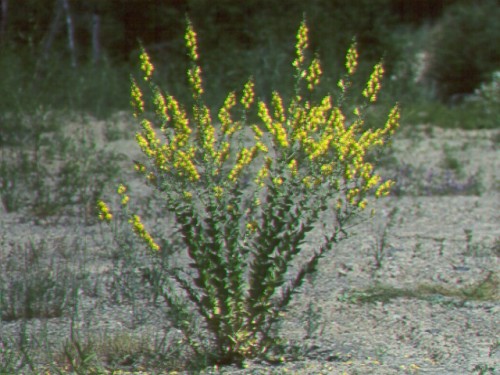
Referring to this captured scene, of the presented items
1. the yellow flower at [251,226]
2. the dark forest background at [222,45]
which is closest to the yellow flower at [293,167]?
the yellow flower at [251,226]

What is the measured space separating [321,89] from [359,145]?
735cm

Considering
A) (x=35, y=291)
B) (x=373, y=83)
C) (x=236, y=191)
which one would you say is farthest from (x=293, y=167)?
(x=35, y=291)

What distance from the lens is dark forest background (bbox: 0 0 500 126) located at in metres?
12.0

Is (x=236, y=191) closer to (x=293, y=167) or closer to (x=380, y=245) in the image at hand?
(x=293, y=167)

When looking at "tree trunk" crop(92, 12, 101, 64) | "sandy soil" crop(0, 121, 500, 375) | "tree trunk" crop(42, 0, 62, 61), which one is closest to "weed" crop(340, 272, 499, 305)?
"sandy soil" crop(0, 121, 500, 375)

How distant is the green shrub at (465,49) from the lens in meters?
16.2

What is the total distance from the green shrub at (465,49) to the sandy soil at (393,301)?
27.3 feet

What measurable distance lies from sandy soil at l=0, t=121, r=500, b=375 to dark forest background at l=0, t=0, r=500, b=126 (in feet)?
13.5

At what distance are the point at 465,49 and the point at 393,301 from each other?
1150cm

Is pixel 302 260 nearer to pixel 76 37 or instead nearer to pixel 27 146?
pixel 27 146

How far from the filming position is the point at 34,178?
833 cm

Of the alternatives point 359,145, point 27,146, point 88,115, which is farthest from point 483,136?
point 359,145

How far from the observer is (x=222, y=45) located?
13.5m

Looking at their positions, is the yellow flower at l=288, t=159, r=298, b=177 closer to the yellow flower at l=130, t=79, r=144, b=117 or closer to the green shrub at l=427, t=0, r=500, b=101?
the yellow flower at l=130, t=79, r=144, b=117
